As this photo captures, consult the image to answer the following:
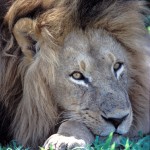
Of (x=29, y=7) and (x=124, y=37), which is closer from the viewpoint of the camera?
(x=29, y=7)

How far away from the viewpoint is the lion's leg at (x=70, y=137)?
3.36 metres

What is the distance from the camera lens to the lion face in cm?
355

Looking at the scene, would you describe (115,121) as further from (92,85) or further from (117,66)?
(117,66)

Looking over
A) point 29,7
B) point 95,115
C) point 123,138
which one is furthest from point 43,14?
point 123,138

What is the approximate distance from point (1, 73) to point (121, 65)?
31.0 inches

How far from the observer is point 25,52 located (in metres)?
3.74

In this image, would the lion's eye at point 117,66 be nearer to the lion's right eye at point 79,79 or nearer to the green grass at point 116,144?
the lion's right eye at point 79,79

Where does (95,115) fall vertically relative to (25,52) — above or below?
below

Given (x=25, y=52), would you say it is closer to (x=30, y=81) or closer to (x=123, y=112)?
(x=30, y=81)

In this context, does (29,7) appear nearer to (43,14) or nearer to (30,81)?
(43,14)

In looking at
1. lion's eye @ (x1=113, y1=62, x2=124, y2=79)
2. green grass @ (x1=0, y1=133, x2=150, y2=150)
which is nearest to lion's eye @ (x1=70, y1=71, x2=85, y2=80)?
lion's eye @ (x1=113, y1=62, x2=124, y2=79)

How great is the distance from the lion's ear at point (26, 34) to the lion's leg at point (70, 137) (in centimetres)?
52

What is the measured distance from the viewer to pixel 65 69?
366 centimetres

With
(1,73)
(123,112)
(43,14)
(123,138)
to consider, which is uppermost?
(43,14)
